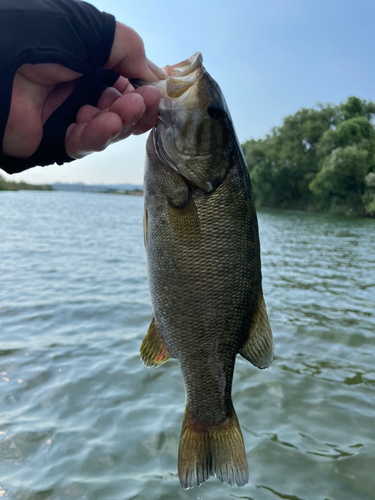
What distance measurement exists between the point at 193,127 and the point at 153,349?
4.19 feet

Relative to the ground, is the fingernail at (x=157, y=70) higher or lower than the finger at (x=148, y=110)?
higher

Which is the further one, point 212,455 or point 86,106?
point 212,455

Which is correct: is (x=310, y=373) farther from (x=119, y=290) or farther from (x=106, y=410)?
(x=119, y=290)

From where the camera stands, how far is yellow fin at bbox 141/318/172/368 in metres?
2.40

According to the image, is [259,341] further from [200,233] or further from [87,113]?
[87,113]

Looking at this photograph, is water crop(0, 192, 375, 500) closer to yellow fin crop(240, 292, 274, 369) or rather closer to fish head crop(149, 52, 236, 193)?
A: yellow fin crop(240, 292, 274, 369)

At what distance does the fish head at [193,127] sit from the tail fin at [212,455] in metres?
1.39

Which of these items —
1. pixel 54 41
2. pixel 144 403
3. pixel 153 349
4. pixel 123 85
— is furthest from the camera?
pixel 144 403

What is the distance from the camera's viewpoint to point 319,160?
198 ft

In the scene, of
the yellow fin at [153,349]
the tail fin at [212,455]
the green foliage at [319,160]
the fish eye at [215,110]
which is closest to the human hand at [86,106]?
the fish eye at [215,110]

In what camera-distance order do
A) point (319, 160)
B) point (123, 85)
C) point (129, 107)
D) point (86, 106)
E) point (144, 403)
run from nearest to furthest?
point (129, 107), point (86, 106), point (123, 85), point (144, 403), point (319, 160)

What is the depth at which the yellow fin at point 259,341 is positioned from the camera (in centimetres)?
234

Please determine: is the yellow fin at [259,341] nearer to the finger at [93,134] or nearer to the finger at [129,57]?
the finger at [93,134]

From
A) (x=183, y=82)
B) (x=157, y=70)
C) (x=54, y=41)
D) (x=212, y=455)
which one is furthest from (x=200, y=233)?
(x=212, y=455)
